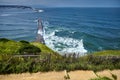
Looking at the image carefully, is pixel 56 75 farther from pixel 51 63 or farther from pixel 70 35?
A: pixel 70 35

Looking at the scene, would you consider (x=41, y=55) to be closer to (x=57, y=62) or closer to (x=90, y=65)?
(x=57, y=62)

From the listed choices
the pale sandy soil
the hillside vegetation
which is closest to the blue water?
the hillside vegetation

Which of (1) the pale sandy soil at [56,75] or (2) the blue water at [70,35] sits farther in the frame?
(2) the blue water at [70,35]

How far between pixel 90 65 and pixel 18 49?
828 cm

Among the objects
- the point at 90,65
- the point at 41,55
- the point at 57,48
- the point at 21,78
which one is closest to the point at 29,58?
the point at 41,55

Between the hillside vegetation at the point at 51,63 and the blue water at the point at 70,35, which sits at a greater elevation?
the hillside vegetation at the point at 51,63

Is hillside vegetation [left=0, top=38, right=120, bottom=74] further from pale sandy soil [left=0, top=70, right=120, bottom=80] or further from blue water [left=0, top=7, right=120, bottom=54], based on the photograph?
blue water [left=0, top=7, right=120, bottom=54]

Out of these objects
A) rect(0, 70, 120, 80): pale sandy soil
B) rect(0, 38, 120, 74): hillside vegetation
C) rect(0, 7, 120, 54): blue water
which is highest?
rect(0, 38, 120, 74): hillside vegetation

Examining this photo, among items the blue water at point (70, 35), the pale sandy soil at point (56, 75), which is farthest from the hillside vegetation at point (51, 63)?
the blue water at point (70, 35)

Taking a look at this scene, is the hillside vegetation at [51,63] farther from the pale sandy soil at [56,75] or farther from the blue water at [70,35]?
the blue water at [70,35]

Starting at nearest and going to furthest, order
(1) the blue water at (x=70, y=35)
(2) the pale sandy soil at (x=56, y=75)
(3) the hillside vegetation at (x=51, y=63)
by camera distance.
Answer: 1. (2) the pale sandy soil at (x=56, y=75)
2. (3) the hillside vegetation at (x=51, y=63)
3. (1) the blue water at (x=70, y=35)

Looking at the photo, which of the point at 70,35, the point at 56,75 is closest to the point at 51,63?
the point at 56,75

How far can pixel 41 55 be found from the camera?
18.7 metres

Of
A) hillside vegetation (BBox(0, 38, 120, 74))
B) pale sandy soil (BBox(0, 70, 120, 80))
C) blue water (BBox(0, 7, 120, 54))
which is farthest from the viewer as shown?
blue water (BBox(0, 7, 120, 54))
